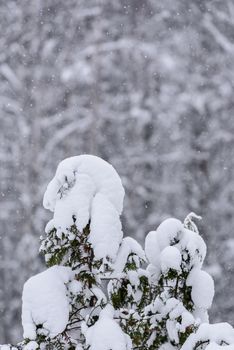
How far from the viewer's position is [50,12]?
18.9 meters

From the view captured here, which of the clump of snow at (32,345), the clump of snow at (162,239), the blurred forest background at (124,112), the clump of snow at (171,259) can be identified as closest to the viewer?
the clump of snow at (32,345)

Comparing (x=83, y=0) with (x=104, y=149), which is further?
(x=83, y=0)

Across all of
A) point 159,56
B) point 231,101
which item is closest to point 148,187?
point 231,101

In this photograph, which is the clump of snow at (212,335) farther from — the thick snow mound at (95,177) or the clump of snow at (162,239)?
the thick snow mound at (95,177)

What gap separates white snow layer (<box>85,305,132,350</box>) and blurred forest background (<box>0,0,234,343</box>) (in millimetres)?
12157

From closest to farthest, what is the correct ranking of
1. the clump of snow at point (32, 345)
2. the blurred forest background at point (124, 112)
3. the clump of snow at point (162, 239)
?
the clump of snow at point (32, 345) → the clump of snow at point (162, 239) → the blurred forest background at point (124, 112)

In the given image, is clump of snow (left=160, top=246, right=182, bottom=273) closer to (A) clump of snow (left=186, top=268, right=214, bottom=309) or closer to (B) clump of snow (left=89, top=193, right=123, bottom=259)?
(A) clump of snow (left=186, top=268, right=214, bottom=309)

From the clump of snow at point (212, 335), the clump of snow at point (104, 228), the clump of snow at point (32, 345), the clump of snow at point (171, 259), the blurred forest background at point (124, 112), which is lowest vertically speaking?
the blurred forest background at point (124, 112)

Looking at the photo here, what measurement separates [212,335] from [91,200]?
63 cm

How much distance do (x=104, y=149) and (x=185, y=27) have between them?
3.97 m

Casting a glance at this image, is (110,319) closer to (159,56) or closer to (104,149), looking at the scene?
(104,149)

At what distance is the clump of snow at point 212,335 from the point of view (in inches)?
110

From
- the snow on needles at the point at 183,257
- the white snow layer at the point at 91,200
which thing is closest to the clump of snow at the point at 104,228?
the white snow layer at the point at 91,200

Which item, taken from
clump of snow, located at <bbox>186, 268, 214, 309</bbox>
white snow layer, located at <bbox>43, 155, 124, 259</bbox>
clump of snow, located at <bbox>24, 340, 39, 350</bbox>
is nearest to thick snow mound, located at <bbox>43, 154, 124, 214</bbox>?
white snow layer, located at <bbox>43, 155, 124, 259</bbox>
